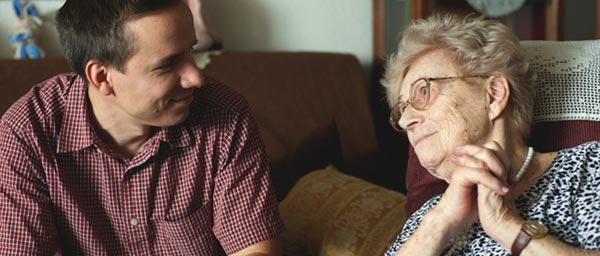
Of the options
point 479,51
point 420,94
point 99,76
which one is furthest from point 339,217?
point 99,76

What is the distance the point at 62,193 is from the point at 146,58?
1.29 ft

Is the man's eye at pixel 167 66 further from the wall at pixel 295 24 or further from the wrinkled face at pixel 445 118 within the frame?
the wall at pixel 295 24

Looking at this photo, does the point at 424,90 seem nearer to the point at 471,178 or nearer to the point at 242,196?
the point at 471,178

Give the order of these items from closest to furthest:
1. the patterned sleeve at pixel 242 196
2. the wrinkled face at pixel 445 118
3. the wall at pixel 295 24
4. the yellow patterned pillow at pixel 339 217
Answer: the wrinkled face at pixel 445 118, the patterned sleeve at pixel 242 196, the yellow patterned pillow at pixel 339 217, the wall at pixel 295 24

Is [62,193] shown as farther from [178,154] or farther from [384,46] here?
[384,46]

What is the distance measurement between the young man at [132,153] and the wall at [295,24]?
1.24 m

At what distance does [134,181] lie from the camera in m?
1.71

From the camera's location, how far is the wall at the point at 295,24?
299cm

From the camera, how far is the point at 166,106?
1.60 metres

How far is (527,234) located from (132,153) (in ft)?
2.96

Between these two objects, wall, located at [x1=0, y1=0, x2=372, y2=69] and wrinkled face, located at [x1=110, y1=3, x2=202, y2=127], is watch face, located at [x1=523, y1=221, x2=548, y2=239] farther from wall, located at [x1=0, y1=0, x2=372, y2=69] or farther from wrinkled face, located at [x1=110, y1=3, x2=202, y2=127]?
wall, located at [x1=0, y1=0, x2=372, y2=69]

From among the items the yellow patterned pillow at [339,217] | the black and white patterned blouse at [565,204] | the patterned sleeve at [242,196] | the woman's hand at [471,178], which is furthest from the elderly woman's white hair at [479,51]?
the yellow patterned pillow at [339,217]

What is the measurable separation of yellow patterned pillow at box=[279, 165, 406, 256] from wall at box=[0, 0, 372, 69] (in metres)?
0.87

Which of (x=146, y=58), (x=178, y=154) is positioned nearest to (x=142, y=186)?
(x=178, y=154)
